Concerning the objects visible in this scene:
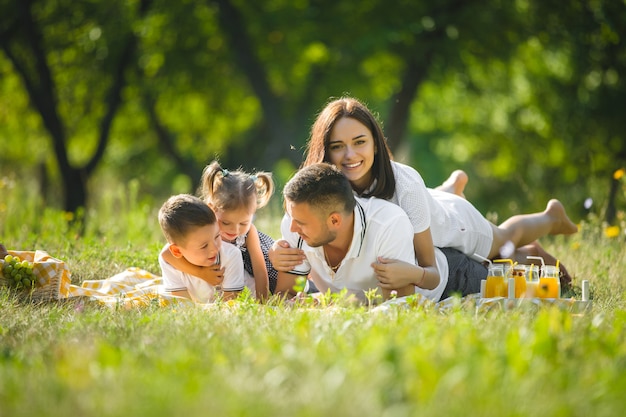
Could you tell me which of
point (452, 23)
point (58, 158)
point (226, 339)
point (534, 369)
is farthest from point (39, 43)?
point (534, 369)

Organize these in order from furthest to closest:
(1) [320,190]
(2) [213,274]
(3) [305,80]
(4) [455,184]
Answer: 1. (3) [305,80]
2. (4) [455,184]
3. (2) [213,274]
4. (1) [320,190]

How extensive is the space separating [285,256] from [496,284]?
1.33 m

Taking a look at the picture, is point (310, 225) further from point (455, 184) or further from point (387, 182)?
point (455, 184)

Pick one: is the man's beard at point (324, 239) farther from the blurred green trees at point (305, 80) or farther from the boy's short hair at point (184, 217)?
the blurred green trees at point (305, 80)

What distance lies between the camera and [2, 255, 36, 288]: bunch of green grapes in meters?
5.32

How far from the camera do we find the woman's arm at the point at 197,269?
5.47 metres

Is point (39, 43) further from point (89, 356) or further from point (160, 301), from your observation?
point (89, 356)

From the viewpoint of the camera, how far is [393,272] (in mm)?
4887

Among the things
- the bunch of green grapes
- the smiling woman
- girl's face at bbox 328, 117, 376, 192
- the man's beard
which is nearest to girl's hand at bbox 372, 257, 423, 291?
the smiling woman

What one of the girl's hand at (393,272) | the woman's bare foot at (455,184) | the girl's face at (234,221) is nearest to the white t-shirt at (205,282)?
the girl's face at (234,221)

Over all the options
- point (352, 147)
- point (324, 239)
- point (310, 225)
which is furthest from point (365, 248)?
point (352, 147)

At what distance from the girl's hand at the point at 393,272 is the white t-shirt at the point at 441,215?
19.4 inches

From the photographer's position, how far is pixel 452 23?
14570 millimetres

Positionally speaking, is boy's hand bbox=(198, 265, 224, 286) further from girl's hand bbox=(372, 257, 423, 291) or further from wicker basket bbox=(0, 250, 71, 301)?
girl's hand bbox=(372, 257, 423, 291)
